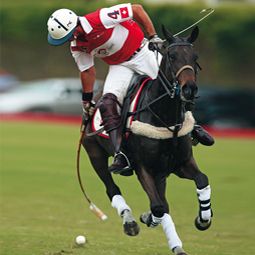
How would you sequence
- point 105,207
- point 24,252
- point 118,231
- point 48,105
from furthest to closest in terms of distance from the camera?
point 48,105 < point 105,207 < point 118,231 < point 24,252

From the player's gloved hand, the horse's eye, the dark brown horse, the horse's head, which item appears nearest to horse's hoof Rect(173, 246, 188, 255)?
the dark brown horse

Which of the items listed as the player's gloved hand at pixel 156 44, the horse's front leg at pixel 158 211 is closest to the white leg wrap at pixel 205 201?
the horse's front leg at pixel 158 211

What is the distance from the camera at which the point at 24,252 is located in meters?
9.51

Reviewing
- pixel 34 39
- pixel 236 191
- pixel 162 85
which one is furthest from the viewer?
pixel 34 39

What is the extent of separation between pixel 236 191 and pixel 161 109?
9.15m

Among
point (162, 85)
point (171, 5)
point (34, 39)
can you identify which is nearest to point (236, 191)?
point (162, 85)

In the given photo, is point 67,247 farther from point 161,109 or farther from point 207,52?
point 207,52

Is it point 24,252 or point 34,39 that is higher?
point 24,252

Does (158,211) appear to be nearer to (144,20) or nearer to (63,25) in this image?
(144,20)

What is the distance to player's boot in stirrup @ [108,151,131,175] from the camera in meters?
8.79

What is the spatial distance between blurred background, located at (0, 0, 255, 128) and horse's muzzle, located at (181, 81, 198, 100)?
1852 centimetres

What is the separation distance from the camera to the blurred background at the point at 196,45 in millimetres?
29328

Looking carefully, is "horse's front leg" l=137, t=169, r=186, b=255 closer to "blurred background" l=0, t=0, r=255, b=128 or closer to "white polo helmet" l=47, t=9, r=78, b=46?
"white polo helmet" l=47, t=9, r=78, b=46

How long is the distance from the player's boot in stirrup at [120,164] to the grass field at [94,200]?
1112mm
